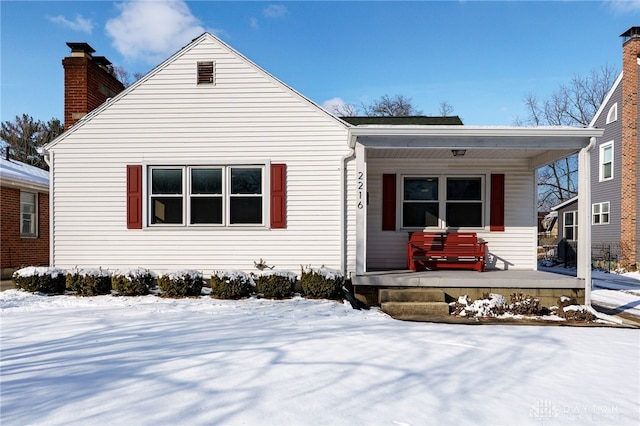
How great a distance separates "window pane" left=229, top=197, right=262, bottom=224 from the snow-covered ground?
300 cm

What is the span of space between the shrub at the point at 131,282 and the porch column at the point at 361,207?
4.19 meters

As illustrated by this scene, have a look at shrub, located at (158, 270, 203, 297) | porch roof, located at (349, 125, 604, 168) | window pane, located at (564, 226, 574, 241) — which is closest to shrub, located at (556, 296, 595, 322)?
porch roof, located at (349, 125, 604, 168)

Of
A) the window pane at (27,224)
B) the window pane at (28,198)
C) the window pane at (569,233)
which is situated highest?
the window pane at (28,198)

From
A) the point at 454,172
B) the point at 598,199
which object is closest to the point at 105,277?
the point at 454,172

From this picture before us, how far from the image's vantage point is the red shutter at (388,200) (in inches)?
355

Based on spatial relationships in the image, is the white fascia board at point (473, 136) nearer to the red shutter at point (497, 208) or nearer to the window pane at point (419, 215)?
the red shutter at point (497, 208)

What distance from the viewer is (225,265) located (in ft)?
27.1

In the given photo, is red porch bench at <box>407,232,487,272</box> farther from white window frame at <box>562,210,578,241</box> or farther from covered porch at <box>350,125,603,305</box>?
white window frame at <box>562,210,578,241</box>

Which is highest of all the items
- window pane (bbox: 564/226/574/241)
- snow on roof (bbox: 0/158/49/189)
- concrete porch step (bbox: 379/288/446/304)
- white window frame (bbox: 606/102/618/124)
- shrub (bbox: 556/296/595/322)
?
white window frame (bbox: 606/102/618/124)

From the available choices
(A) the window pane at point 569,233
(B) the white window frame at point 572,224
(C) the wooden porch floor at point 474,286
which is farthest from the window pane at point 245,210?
(A) the window pane at point 569,233

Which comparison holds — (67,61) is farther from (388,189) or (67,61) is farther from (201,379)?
(201,379)

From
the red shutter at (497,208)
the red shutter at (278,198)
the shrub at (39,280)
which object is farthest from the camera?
the red shutter at (497,208)

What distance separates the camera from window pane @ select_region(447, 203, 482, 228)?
9000 mm

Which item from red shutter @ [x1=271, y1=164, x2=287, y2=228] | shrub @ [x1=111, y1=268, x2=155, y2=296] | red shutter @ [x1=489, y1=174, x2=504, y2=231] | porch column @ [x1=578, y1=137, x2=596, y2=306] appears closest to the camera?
porch column @ [x1=578, y1=137, x2=596, y2=306]
